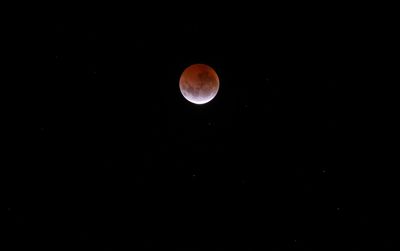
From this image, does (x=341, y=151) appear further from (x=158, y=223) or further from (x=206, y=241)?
(x=158, y=223)

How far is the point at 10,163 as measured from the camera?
1784 cm

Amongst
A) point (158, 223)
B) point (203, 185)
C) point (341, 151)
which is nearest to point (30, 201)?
point (158, 223)

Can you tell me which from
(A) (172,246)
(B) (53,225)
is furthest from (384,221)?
(B) (53,225)

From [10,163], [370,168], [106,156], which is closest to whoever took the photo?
[10,163]

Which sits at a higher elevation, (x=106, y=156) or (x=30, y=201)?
(x=106, y=156)

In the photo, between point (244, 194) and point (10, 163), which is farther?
point (244, 194)

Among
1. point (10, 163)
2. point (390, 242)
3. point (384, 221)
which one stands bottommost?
point (390, 242)

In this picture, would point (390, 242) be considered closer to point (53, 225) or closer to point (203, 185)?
point (203, 185)

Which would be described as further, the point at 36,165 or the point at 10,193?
the point at 36,165

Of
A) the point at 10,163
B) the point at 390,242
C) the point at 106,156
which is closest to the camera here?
the point at 390,242

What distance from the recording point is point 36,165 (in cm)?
1869

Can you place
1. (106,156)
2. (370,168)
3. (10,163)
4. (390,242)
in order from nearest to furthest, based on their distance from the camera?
1. (390,242)
2. (10,163)
3. (106,156)
4. (370,168)

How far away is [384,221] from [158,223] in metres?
10.1

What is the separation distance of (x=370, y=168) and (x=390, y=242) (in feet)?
14.4
